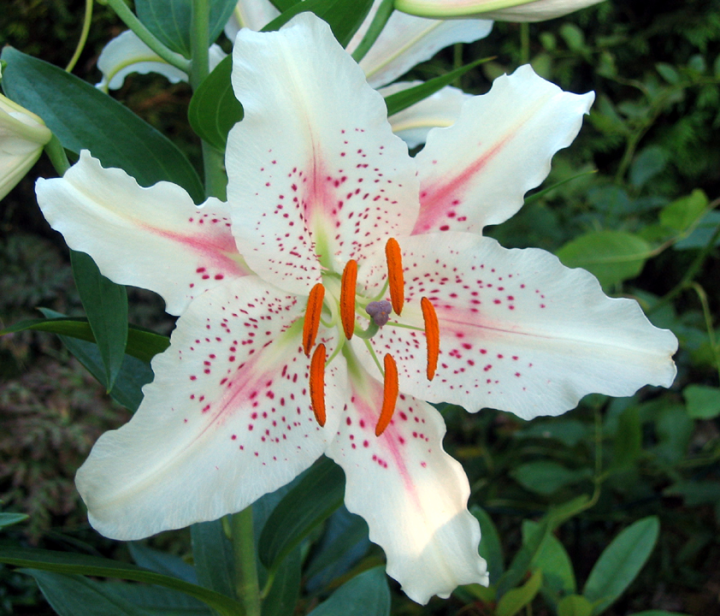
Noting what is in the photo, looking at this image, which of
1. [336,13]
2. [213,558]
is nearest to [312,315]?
[336,13]

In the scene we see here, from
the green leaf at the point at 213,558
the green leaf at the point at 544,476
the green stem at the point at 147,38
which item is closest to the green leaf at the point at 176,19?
the green stem at the point at 147,38

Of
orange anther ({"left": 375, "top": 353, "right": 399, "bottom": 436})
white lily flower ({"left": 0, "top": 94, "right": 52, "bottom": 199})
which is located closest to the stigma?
orange anther ({"left": 375, "top": 353, "right": 399, "bottom": 436})

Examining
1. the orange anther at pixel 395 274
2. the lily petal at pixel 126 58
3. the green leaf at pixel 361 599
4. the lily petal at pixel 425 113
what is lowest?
the green leaf at pixel 361 599

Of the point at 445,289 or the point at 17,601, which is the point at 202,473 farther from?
the point at 17,601

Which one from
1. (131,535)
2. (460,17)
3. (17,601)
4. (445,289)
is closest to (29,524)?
(17,601)

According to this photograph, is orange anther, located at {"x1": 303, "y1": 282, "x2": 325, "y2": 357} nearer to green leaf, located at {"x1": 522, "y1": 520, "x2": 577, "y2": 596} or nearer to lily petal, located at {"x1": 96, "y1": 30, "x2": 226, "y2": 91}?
lily petal, located at {"x1": 96, "y1": 30, "x2": 226, "y2": 91}

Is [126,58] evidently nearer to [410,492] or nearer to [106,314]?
[106,314]

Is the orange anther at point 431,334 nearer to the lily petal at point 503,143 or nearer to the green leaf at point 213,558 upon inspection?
the lily petal at point 503,143
